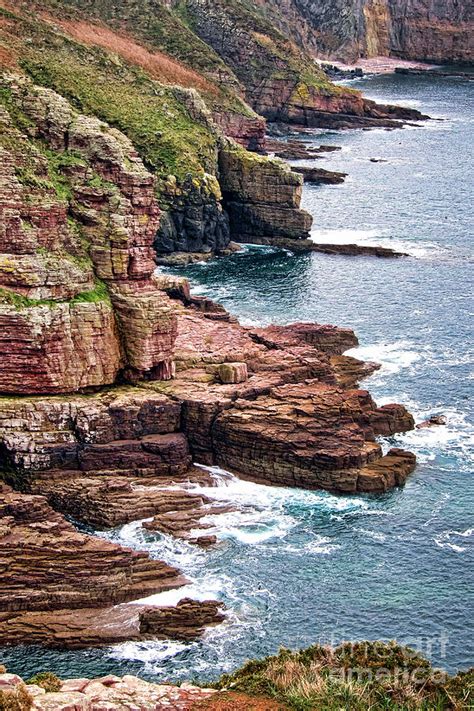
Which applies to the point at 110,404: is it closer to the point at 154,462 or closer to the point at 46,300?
the point at 154,462

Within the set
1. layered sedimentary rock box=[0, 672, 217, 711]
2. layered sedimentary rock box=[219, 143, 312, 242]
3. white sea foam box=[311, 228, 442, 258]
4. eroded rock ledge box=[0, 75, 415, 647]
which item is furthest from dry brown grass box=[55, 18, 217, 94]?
layered sedimentary rock box=[0, 672, 217, 711]

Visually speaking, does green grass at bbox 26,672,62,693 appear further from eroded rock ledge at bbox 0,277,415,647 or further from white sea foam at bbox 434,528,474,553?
white sea foam at bbox 434,528,474,553

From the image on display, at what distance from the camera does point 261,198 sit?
554 ft

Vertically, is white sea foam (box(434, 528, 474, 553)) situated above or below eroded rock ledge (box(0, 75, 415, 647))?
below

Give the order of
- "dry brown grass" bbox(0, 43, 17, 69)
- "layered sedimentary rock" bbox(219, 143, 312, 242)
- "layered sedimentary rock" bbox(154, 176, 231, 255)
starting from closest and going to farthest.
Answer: "dry brown grass" bbox(0, 43, 17, 69), "layered sedimentary rock" bbox(154, 176, 231, 255), "layered sedimentary rock" bbox(219, 143, 312, 242)

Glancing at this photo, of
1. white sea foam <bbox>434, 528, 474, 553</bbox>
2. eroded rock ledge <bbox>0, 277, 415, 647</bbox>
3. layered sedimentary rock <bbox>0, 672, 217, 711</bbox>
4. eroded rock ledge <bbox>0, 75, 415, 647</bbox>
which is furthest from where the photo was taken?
eroded rock ledge <bbox>0, 75, 415, 647</bbox>

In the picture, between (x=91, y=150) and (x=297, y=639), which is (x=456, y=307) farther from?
(x=297, y=639)

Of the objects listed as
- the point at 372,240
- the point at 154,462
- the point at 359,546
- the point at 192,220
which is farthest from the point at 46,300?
the point at 372,240

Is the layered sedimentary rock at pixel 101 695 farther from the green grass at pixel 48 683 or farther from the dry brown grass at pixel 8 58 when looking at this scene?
the dry brown grass at pixel 8 58

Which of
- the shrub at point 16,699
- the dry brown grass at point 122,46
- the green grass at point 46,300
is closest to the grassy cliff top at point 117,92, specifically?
the dry brown grass at point 122,46

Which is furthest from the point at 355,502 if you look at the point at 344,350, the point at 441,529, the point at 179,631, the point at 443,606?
the point at 344,350

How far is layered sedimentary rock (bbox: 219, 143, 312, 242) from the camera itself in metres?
168

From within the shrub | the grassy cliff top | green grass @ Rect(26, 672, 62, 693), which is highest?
the grassy cliff top

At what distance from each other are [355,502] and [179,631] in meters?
21.7
